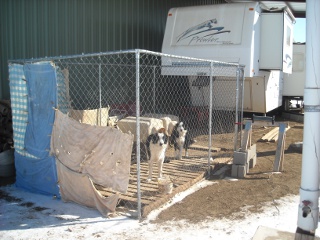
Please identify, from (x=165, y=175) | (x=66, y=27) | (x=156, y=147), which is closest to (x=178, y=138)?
(x=165, y=175)

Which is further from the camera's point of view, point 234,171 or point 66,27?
point 66,27

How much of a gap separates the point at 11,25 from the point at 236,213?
648 cm

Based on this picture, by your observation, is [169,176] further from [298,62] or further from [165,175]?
[298,62]

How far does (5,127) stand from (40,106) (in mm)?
2300

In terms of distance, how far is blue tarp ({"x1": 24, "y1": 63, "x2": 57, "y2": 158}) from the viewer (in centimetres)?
518

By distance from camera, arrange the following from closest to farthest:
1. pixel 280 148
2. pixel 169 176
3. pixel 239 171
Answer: pixel 169 176, pixel 239 171, pixel 280 148

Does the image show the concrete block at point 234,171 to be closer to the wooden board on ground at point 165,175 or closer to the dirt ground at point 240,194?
the dirt ground at point 240,194

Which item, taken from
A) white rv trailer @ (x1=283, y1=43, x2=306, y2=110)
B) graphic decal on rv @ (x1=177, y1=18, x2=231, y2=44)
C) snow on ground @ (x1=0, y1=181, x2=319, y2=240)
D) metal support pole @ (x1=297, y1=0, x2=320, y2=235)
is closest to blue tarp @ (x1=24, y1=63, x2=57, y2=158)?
snow on ground @ (x1=0, y1=181, x2=319, y2=240)

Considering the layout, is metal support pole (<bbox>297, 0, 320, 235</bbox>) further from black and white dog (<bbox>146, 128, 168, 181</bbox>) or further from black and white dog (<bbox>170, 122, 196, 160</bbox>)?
black and white dog (<bbox>170, 122, 196, 160</bbox>)

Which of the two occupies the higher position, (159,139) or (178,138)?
(159,139)

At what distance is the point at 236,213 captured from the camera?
476 cm

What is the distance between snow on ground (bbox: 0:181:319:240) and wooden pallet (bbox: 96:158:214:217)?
0.15 meters

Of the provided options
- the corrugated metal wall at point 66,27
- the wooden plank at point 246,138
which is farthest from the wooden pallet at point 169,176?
the corrugated metal wall at point 66,27

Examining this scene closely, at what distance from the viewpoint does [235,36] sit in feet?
30.4
